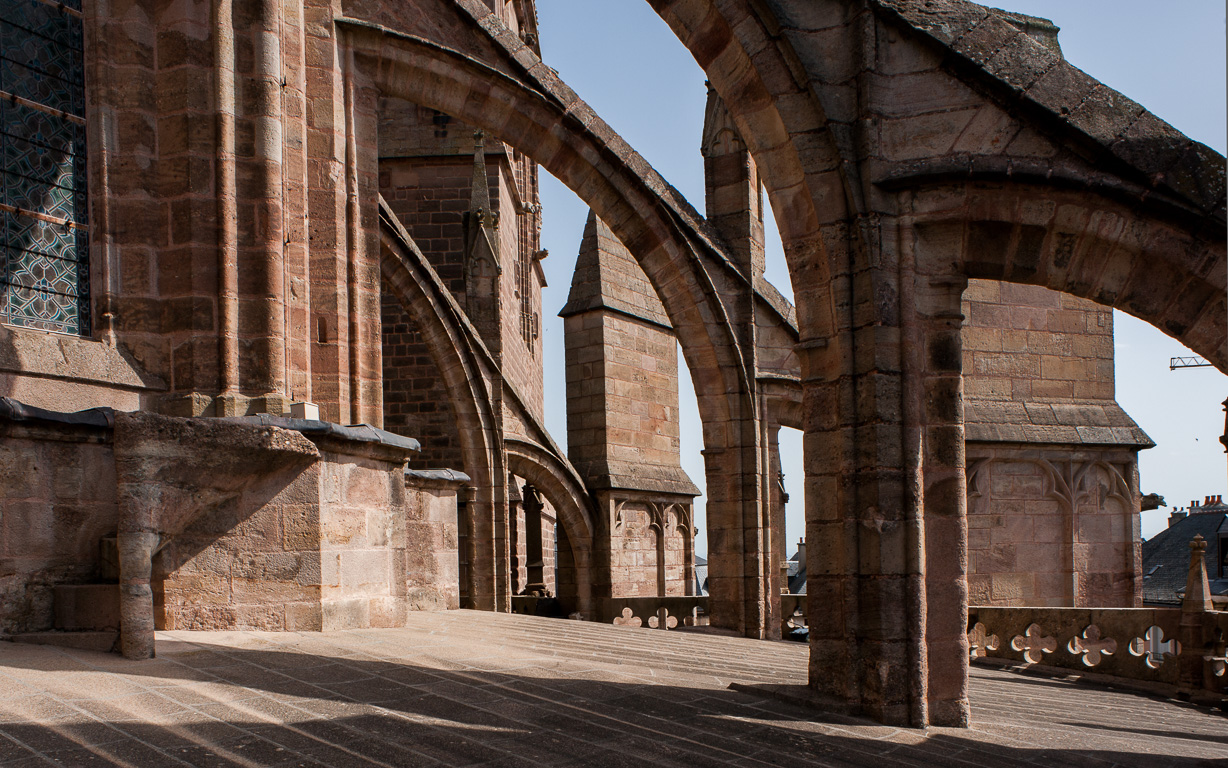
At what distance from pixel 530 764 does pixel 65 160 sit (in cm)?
428

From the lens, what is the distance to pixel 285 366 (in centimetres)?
562

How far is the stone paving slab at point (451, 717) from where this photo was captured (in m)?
2.87

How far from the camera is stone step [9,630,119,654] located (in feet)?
12.9

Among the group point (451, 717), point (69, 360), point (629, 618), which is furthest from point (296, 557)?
point (629, 618)

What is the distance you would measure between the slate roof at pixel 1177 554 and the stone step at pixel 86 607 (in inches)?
894

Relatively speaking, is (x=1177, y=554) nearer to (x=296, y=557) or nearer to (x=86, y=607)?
(x=296, y=557)

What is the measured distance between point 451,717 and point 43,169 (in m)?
3.82

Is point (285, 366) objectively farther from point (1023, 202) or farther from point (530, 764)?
point (1023, 202)

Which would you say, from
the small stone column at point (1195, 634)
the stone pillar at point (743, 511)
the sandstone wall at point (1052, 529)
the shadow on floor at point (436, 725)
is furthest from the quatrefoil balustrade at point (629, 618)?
the shadow on floor at point (436, 725)

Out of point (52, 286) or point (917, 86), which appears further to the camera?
point (52, 286)

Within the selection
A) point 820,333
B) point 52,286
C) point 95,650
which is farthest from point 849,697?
point 52,286

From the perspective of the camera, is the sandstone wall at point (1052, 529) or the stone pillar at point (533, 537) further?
the stone pillar at point (533, 537)

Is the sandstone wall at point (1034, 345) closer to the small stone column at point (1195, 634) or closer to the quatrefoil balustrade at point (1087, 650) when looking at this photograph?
the quatrefoil balustrade at point (1087, 650)

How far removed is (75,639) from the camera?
13.1 feet
